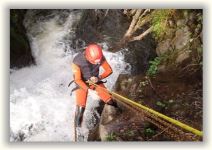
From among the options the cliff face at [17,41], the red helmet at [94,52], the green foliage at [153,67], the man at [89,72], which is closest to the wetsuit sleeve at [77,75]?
the man at [89,72]

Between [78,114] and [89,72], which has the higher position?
[89,72]

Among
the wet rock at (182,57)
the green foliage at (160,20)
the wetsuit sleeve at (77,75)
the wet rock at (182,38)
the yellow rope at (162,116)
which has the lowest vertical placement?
the yellow rope at (162,116)

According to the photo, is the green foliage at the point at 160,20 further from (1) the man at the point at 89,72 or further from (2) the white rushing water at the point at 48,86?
Answer: (1) the man at the point at 89,72

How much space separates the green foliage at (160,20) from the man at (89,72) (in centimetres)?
38

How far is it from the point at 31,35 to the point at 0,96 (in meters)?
0.44

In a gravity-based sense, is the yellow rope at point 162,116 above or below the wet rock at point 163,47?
below

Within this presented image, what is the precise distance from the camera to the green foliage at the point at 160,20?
261 centimetres

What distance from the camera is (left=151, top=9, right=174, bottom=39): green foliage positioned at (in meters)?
2.61

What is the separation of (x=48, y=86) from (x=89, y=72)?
11.0 inches

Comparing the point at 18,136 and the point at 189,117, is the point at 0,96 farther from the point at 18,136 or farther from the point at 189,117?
the point at 189,117

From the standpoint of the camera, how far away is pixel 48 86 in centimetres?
261

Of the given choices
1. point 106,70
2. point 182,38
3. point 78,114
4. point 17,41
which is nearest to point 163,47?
point 182,38

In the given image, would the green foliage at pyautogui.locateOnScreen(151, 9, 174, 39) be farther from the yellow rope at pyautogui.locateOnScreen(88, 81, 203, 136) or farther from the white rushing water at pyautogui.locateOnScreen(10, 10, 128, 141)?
the yellow rope at pyautogui.locateOnScreen(88, 81, 203, 136)

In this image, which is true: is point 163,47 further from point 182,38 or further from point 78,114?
point 78,114
